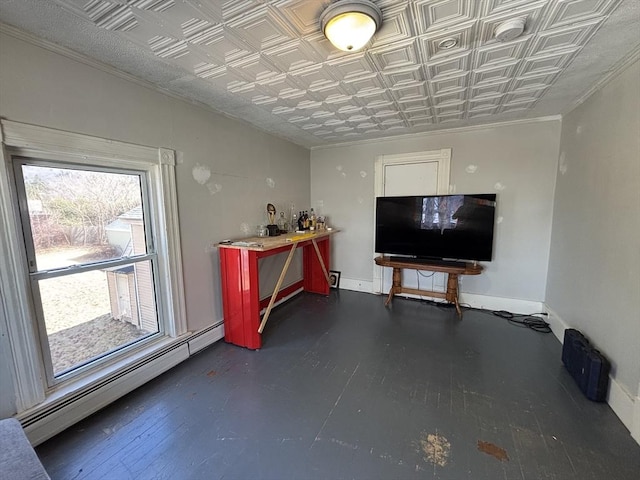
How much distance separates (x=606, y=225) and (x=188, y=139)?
348 centimetres

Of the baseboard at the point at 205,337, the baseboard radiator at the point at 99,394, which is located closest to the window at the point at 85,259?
the baseboard radiator at the point at 99,394

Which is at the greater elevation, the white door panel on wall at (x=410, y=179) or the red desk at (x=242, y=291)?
the white door panel on wall at (x=410, y=179)

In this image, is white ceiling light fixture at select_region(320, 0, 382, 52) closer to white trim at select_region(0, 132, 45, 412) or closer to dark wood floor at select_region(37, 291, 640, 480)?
white trim at select_region(0, 132, 45, 412)

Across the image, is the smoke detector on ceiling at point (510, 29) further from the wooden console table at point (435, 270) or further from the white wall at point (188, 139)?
the white wall at point (188, 139)

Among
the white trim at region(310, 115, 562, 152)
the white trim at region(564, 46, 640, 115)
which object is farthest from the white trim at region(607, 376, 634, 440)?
the white trim at region(310, 115, 562, 152)

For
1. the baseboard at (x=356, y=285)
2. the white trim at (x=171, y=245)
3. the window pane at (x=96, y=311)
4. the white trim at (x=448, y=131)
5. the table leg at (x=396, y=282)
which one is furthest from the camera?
the baseboard at (x=356, y=285)

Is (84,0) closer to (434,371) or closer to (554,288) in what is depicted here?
(434,371)

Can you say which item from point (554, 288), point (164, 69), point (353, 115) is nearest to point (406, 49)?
point (353, 115)

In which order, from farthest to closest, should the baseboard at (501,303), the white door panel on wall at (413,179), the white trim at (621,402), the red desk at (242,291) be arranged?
1. the white door panel on wall at (413,179)
2. the baseboard at (501,303)
3. the red desk at (242,291)
4. the white trim at (621,402)

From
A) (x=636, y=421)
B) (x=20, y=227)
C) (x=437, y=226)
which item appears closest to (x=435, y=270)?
(x=437, y=226)

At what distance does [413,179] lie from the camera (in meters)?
3.73

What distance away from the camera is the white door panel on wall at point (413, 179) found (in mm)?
3539

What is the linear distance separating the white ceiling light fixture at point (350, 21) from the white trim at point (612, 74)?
1.74m

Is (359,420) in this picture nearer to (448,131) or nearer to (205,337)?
(205,337)
